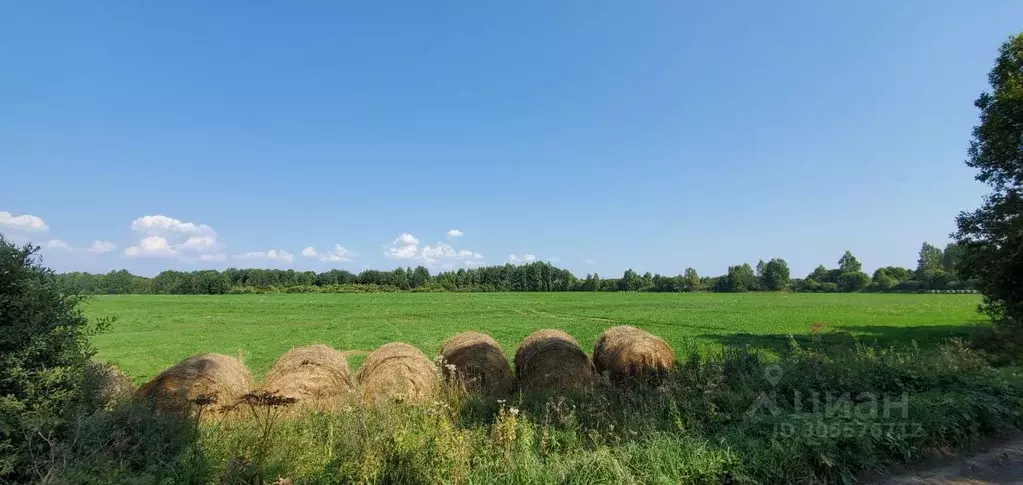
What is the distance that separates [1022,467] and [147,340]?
3415cm

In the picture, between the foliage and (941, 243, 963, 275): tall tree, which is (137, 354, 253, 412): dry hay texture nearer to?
(941, 243, 963, 275): tall tree

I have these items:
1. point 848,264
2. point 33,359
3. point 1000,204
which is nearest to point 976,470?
point 33,359

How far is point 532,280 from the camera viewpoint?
151 m

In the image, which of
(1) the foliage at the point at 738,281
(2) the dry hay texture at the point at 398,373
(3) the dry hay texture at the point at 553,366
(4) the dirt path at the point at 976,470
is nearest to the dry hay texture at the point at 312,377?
(2) the dry hay texture at the point at 398,373

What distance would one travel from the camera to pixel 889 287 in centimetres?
11781

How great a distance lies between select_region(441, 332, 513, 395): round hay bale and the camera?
33.7 ft

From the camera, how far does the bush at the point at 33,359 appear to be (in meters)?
4.36

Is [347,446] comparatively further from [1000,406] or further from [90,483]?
[1000,406]

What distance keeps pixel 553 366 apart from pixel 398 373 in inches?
137

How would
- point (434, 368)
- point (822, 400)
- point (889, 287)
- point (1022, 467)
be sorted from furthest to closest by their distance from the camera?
1. point (889, 287)
2. point (434, 368)
3. point (822, 400)
4. point (1022, 467)

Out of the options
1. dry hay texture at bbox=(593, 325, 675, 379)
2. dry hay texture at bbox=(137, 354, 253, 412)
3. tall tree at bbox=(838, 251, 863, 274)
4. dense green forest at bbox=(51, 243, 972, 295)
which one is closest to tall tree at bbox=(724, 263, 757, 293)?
dense green forest at bbox=(51, 243, 972, 295)

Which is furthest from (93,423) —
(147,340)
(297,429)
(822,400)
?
(147,340)

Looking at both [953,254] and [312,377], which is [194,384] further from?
[953,254]

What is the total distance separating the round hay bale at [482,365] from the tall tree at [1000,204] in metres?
19.6
